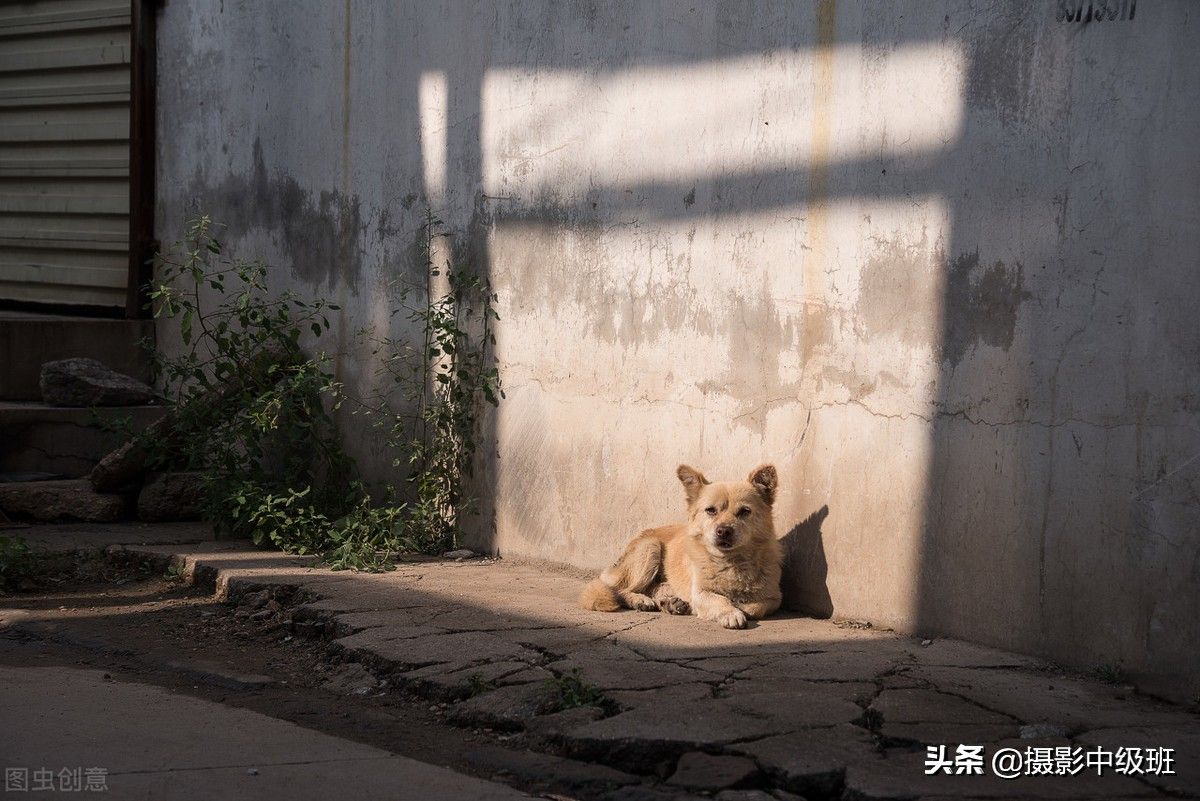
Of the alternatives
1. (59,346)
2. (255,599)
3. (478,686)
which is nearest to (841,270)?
(478,686)

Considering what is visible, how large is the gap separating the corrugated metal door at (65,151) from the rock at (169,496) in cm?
251

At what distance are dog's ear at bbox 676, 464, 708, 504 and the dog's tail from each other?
58 centimetres

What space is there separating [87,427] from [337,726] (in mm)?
5241

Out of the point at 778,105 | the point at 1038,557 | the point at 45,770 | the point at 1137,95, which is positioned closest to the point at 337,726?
the point at 45,770

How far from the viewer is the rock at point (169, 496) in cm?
834

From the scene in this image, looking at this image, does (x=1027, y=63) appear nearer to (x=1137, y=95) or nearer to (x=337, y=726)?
(x=1137, y=95)

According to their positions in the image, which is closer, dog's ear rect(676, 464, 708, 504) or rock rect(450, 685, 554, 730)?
rock rect(450, 685, 554, 730)

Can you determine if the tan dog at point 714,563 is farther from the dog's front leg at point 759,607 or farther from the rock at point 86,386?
the rock at point 86,386

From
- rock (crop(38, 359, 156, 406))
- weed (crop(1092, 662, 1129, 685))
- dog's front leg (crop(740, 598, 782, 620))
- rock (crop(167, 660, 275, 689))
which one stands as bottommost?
rock (crop(167, 660, 275, 689))

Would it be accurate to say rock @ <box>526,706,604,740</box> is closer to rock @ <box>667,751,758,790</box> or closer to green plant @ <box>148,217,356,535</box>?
rock @ <box>667,751,758,790</box>

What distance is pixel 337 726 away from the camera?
15.4 ft

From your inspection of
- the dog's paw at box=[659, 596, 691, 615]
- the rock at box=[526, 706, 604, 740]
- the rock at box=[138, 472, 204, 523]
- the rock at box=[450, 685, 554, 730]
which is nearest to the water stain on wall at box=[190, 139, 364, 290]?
the rock at box=[138, 472, 204, 523]

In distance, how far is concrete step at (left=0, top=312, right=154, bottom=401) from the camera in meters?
9.65

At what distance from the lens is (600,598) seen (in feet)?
19.8
